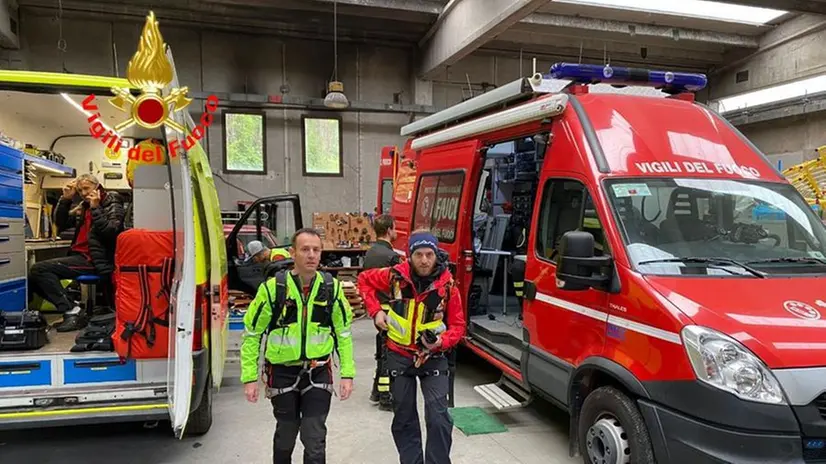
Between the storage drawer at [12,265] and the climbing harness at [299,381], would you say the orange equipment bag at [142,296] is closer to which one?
the climbing harness at [299,381]

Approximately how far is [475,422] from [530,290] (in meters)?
1.21

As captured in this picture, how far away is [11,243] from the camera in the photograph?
4781mm

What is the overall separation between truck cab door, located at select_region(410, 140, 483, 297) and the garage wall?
7.04m

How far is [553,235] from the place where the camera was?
13.0ft

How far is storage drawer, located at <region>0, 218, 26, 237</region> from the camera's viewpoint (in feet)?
15.1

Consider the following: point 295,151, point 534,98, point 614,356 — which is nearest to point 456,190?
point 534,98

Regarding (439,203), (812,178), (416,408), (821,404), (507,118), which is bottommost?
(416,408)

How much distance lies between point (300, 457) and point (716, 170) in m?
3.44

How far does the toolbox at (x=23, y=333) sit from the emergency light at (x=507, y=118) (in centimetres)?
380

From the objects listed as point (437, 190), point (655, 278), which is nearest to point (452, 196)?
point (437, 190)

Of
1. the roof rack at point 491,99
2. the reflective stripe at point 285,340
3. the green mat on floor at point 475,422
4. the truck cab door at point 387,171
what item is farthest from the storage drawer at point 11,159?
the truck cab door at point 387,171

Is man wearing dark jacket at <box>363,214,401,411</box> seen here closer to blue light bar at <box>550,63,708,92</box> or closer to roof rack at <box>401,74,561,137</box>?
roof rack at <box>401,74,561,137</box>

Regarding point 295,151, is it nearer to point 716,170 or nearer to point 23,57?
point 23,57

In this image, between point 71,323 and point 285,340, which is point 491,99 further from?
point 71,323
